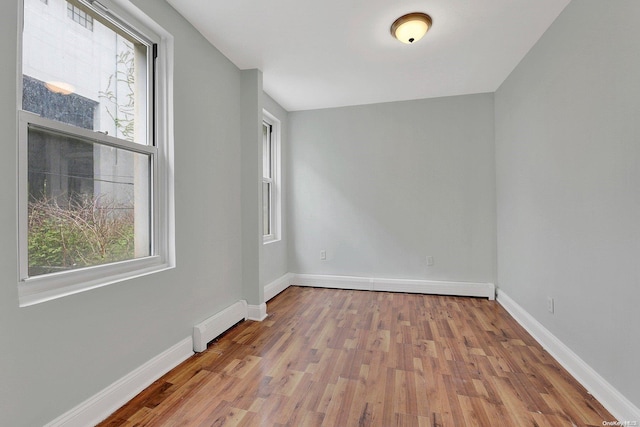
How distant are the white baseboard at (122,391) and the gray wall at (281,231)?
175 cm

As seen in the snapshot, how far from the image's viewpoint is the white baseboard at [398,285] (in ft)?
12.7

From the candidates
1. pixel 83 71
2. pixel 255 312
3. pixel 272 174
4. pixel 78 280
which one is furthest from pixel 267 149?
pixel 78 280

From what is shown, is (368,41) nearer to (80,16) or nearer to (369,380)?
(80,16)

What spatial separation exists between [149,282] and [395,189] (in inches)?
125

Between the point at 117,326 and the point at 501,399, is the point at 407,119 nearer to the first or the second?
the point at 501,399

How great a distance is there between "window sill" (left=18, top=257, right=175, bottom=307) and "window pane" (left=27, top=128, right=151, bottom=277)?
0.04 m

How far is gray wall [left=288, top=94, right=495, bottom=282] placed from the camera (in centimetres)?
390

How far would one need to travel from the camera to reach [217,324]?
2.62 metres

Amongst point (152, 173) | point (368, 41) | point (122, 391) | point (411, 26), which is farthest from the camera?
point (368, 41)

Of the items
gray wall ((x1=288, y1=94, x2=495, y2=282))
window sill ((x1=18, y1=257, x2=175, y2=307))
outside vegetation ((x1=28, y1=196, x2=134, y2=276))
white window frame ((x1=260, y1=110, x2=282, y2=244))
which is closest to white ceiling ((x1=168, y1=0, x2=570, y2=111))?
gray wall ((x1=288, y1=94, x2=495, y2=282))

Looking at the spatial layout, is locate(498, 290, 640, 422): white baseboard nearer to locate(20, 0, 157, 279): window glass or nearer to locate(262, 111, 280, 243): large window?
locate(20, 0, 157, 279): window glass

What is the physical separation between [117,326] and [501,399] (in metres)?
2.29

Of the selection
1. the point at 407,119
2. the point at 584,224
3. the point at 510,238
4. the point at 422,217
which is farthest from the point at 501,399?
the point at 407,119

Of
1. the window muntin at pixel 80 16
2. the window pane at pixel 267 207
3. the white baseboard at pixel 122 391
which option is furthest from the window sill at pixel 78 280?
the window pane at pixel 267 207
